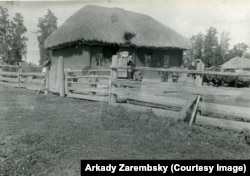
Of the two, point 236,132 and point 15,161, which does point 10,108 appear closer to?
point 15,161

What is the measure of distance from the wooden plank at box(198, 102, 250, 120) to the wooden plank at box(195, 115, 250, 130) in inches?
5.7

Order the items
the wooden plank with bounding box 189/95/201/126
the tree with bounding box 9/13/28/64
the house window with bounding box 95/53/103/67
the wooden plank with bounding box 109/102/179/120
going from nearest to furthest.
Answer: the wooden plank with bounding box 189/95/201/126
the wooden plank with bounding box 109/102/179/120
the house window with bounding box 95/53/103/67
the tree with bounding box 9/13/28/64

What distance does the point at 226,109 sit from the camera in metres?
5.54

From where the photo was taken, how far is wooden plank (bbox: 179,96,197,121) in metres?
5.86

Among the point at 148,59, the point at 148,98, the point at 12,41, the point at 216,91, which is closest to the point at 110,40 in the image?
the point at 148,59

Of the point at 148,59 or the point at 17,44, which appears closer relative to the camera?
A: the point at 148,59

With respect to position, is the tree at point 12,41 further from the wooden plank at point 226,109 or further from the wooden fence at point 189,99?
the wooden plank at point 226,109

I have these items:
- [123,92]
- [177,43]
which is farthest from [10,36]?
[123,92]

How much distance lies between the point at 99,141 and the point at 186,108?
2028 mm

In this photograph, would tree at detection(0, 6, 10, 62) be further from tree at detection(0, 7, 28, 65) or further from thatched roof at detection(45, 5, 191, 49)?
thatched roof at detection(45, 5, 191, 49)

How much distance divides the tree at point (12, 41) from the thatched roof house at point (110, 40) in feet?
8.77
